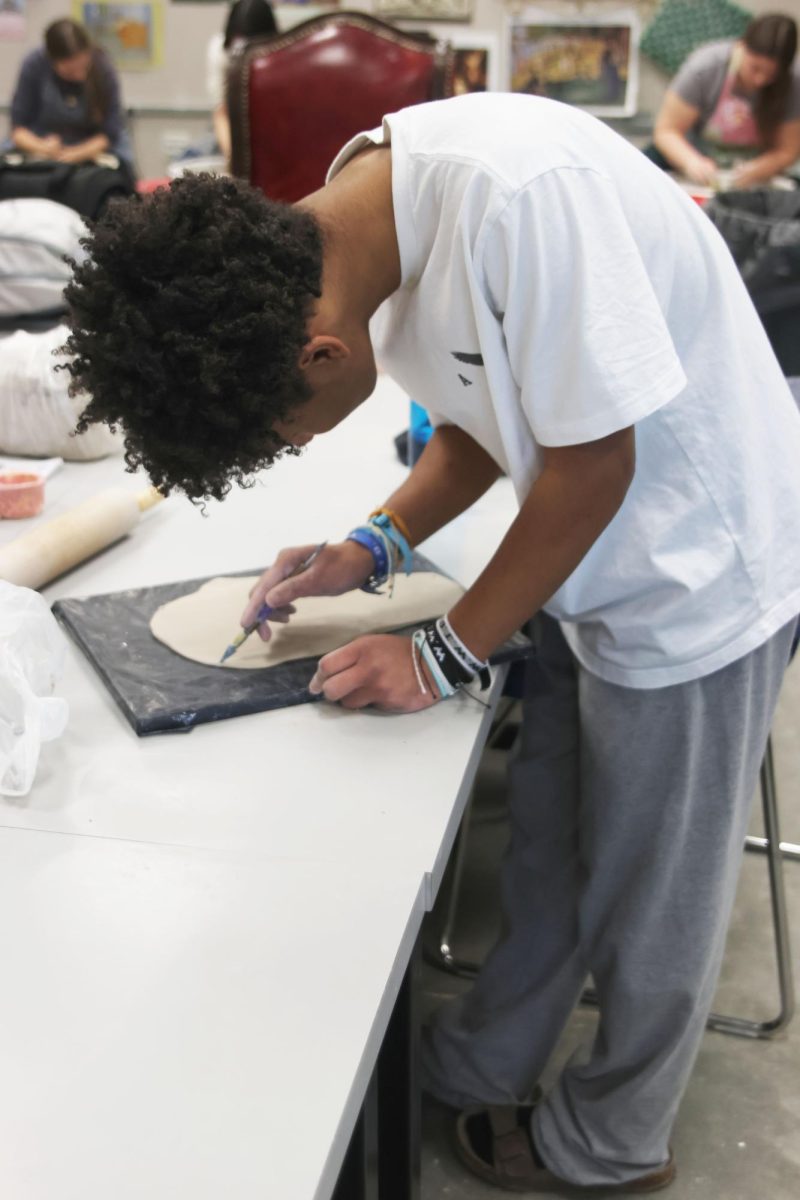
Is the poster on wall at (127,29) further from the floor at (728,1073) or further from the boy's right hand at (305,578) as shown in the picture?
the boy's right hand at (305,578)

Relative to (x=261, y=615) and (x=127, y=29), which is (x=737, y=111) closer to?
(x=127, y=29)

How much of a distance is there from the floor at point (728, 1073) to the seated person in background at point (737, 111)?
279cm

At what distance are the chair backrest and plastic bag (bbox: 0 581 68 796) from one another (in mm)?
1995

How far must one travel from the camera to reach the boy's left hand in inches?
39.1

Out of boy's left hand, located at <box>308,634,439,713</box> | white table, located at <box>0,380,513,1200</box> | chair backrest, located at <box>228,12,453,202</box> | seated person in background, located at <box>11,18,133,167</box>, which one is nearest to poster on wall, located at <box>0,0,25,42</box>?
seated person in background, located at <box>11,18,133,167</box>

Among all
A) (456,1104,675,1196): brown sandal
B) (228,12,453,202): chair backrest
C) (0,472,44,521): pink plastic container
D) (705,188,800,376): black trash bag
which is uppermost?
(228,12,453,202): chair backrest

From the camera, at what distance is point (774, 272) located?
1506mm

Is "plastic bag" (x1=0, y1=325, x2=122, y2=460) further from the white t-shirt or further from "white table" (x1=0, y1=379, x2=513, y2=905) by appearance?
the white t-shirt

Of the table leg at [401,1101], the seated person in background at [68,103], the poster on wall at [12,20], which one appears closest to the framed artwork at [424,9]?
the seated person in background at [68,103]

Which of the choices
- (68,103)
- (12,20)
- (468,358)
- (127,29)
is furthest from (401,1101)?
(12,20)

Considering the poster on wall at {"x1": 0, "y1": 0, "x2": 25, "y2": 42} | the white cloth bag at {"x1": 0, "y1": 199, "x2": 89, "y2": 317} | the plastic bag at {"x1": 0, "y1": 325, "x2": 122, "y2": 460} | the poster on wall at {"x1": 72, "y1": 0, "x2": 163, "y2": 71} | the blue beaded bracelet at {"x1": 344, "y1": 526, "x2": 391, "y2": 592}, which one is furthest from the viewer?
the poster on wall at {"x1": 0, "y1": 0, "x2": 25, "y2": 42}

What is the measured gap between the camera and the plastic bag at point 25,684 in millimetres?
895

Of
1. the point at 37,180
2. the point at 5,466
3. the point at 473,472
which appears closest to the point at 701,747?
the point at 473,472

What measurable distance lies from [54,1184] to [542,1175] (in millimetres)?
936
